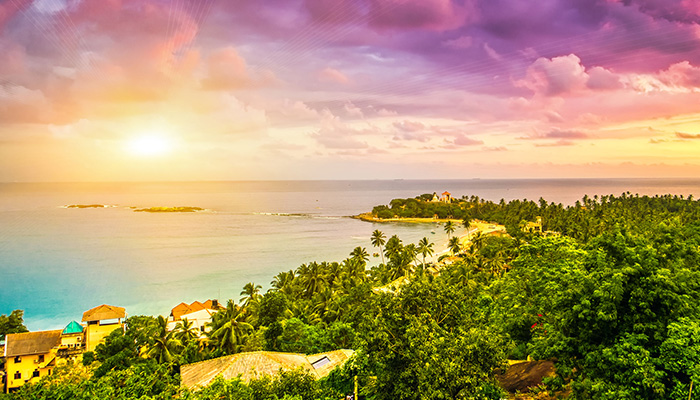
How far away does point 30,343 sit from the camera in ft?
104

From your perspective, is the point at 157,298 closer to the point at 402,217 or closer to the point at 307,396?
the point at 307,396

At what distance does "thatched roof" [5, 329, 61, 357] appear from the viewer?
30797mm

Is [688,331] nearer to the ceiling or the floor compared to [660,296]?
nearer to the floor

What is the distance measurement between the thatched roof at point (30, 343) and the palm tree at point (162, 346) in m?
12.0

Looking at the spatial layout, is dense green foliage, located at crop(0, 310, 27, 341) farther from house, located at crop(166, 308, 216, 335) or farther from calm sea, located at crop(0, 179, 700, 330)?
house, located at crop(166, 308, 216, 335)

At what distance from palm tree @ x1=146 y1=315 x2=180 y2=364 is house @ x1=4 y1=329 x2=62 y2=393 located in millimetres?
10102

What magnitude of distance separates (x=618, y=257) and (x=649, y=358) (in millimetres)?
3385

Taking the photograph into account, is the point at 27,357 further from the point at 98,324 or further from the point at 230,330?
the point at 230,330

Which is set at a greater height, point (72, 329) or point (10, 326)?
point (72, 329)

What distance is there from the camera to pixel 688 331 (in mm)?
9383

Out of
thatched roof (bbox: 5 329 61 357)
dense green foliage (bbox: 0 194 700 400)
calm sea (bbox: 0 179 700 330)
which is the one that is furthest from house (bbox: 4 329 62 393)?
dense green foliage (bbox: 0 194 700 400)

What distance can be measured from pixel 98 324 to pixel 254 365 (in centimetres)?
2293

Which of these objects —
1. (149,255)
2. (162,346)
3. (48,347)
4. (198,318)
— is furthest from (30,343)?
(149,255)

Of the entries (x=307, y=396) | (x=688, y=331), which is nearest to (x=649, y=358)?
(x=688, y=331)
